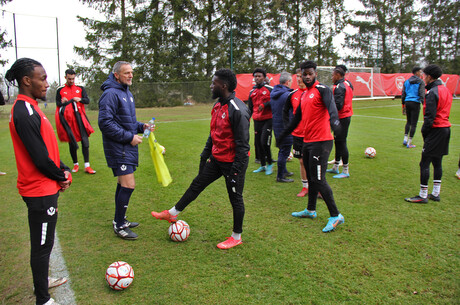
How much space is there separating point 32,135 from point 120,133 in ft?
4.79

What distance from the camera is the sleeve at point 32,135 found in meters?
2.64

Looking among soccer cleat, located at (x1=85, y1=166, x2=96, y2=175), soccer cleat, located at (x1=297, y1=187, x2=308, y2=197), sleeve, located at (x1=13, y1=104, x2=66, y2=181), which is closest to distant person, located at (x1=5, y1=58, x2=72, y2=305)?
sleeve, located at (x1=13, y1=104, x2=66, y2=181)

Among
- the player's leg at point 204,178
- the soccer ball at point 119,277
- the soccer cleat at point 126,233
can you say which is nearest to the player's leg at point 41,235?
the soccer ball at point 119,277

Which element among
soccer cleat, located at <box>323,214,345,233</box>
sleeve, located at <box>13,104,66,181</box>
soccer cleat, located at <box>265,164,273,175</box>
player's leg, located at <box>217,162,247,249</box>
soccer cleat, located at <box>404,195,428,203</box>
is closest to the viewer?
sleeve, located at <box>13,104,66,181</box>

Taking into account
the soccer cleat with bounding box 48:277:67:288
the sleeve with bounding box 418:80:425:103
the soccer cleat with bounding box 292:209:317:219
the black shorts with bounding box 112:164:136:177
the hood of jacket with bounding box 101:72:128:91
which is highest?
the sleeve with bounding box 418:80:425:103

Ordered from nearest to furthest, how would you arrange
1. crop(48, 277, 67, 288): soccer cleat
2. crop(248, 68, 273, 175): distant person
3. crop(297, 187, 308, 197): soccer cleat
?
crop(48, 277, 67, 288): soccer cleat, crop(297, 187, 308, 197): soccer cleat, crop(248, 68, 273, 175): distant person

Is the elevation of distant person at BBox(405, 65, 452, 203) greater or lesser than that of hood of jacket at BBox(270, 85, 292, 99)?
lesser

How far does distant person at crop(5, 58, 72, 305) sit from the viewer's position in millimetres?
2668

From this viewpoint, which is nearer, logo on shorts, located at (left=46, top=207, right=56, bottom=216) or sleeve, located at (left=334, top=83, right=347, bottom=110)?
logo on shorts, located at (left=46, top=207, right=56, bottom=216)

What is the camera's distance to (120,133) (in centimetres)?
409

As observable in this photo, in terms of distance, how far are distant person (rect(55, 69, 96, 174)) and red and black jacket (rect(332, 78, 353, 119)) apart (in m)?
5.51

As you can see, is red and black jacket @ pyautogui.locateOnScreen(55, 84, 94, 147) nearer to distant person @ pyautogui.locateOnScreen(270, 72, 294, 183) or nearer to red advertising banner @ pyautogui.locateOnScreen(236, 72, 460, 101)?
distant person @ pyautogui.locateOnScreen(270, 72, 294, 183)

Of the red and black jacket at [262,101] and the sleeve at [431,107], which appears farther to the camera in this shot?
the red and black jacket at [262,101]

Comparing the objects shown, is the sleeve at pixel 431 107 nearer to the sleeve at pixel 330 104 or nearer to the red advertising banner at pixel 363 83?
the sleeve at pixel 330 104
